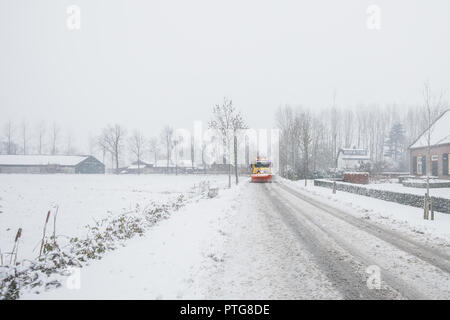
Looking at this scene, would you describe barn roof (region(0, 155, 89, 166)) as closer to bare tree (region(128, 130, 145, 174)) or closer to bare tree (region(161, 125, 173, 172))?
bare tree (region(128, 130, 145, 174))

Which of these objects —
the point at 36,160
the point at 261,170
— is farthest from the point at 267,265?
the point at 36,160

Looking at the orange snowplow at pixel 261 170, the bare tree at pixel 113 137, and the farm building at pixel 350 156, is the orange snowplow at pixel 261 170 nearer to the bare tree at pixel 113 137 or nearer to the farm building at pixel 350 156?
the farm building at pixel 350 156

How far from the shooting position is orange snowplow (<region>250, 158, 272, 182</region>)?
32156 millimetres

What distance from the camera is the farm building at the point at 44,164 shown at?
2534 inches

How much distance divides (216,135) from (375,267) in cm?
2347

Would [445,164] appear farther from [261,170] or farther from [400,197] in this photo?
[261,170]

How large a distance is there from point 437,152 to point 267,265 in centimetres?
3352

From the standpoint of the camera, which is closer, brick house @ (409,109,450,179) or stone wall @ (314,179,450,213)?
stone wall @ (314,179,450,213)

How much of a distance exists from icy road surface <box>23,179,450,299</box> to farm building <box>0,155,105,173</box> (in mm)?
73974

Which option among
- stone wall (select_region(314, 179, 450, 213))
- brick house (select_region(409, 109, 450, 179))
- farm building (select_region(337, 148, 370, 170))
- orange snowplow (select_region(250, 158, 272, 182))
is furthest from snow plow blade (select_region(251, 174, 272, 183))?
farm building (select_region(337, 148, 370, 170))

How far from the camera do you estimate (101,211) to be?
1370cm

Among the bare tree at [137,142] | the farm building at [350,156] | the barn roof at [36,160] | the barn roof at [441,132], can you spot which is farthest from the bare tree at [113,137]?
the barn roof at [441,132]
